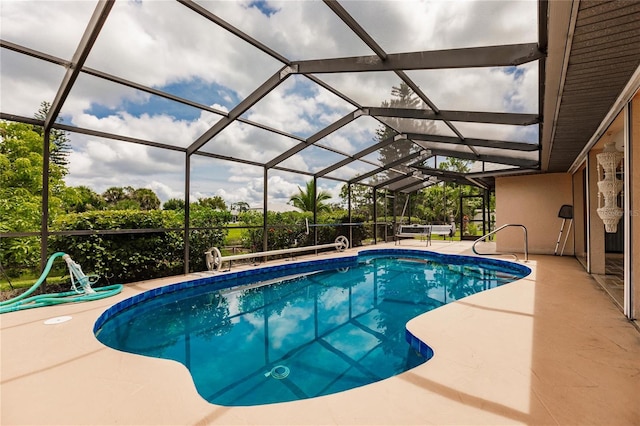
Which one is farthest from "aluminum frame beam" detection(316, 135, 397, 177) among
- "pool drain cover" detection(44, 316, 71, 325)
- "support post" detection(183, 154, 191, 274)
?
"pool drain cover" detection(44, 316, 71, 325)

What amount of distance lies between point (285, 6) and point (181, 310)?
16.2ft

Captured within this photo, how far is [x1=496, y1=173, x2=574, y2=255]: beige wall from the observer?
979cm

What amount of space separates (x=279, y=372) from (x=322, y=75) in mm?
4563

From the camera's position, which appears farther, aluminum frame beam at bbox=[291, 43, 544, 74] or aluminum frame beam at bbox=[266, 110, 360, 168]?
aluminum frame beam at bbox=[266, 110, 360, 168]

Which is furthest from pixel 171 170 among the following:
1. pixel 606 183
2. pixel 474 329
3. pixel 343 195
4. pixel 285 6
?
pixel 343 195

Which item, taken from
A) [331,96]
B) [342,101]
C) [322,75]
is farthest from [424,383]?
[342,101]

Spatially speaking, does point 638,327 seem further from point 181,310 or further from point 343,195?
point 343,195

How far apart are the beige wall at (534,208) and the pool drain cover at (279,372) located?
32.4ft

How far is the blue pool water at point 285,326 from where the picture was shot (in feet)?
10.3

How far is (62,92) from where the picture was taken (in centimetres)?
454

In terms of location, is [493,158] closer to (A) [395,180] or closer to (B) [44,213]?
(A) [395,180]

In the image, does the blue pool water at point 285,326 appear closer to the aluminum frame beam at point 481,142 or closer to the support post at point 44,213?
the support post at point 44,213

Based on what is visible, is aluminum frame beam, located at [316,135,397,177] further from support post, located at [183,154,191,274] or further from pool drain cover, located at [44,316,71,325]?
pool drain cover, located at [44,316,71,325]

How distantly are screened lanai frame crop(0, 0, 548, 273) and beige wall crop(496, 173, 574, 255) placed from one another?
102 cm
